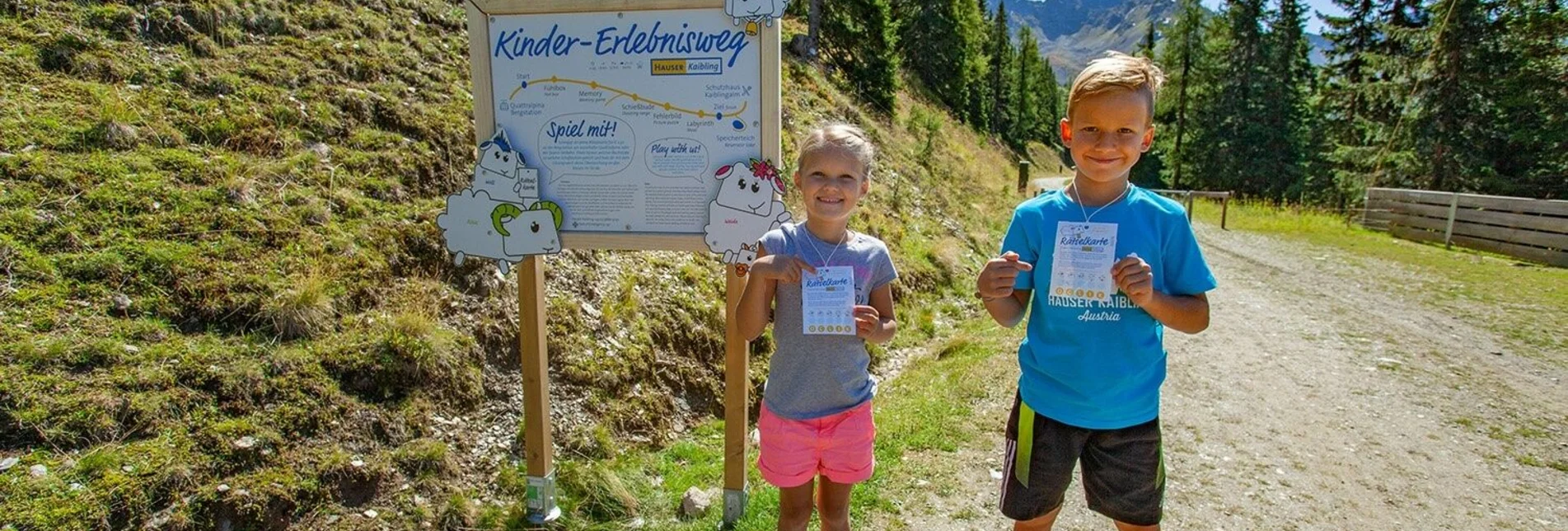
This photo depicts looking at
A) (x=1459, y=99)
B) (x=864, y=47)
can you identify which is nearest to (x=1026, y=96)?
(x=1459, y=99)

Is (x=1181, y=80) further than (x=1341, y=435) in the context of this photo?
Yes

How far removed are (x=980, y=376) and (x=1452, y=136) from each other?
22.1 m

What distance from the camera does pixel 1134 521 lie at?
247 cm

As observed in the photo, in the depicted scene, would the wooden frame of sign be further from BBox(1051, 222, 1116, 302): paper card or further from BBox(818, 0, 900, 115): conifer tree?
BBox(818, 0, 900, 115): conifer tree

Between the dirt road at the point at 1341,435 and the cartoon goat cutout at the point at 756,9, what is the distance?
2.54 metres

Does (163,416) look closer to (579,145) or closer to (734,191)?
(579,145)

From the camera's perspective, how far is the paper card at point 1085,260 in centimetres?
227

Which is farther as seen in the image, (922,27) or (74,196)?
(922,27)

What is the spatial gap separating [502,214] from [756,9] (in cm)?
147

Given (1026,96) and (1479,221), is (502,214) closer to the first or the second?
(1479,221)

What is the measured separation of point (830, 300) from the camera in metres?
2.54

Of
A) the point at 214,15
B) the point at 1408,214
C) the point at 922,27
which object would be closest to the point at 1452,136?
the point at 1408,214

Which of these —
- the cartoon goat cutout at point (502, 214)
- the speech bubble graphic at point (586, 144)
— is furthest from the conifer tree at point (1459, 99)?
the cartoon goat cutout at point (502, 214)

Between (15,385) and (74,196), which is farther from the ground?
(74,196)
